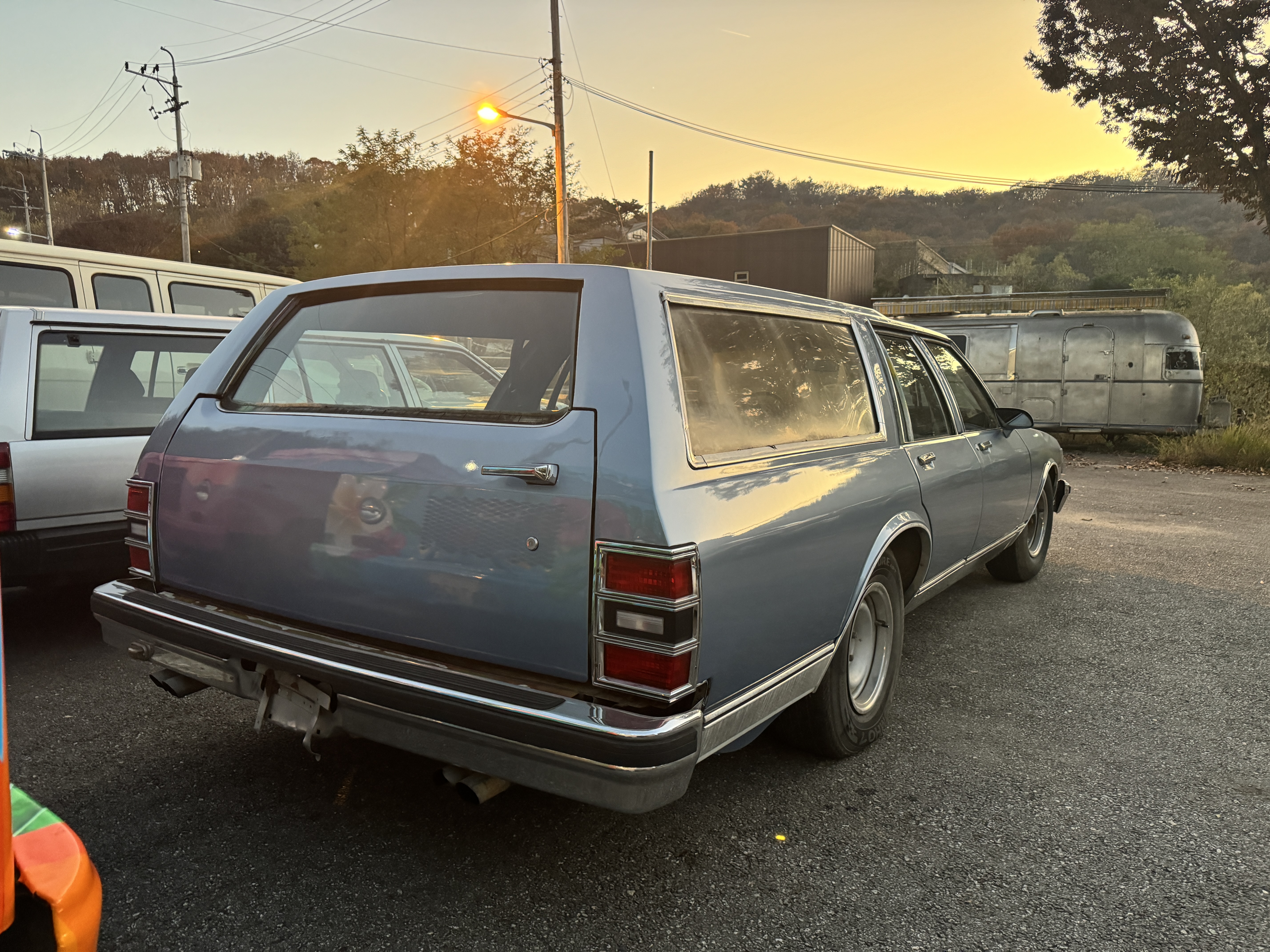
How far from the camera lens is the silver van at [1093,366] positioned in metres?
15.4

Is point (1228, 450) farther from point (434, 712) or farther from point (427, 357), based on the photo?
point (434, 712)

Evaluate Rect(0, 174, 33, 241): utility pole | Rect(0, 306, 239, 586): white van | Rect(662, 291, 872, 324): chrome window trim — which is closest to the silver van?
Rect(662, 291, 872, 324): chrome window trim

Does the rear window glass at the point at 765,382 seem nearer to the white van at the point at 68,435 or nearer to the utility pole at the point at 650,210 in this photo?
the white van at the point at 68,435

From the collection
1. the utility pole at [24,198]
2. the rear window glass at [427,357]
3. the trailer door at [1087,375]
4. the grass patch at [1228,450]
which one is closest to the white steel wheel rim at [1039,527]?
the rear window glass at [427,357]

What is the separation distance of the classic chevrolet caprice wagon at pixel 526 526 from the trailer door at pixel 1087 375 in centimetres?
1500

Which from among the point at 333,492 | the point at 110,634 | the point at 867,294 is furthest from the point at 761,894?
the point at 867,294

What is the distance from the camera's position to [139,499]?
283 cm

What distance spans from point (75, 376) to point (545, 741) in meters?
3.65

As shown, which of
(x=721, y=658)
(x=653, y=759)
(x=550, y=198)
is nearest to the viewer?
(x=653, y=759)

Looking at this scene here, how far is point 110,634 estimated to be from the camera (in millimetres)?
2836

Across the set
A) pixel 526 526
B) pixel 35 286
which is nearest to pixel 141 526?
pixel 526 526

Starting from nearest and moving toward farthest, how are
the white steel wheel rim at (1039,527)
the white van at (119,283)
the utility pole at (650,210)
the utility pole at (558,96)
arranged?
the white steel wheel rim at (1039,527) → the white van at (119,283) → the utility pole at (558,96) → the utility pole at (650,210)

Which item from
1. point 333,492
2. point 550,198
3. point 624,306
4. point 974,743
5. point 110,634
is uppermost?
point 550,198

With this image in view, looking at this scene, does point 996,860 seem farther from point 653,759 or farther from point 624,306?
point 624,306
